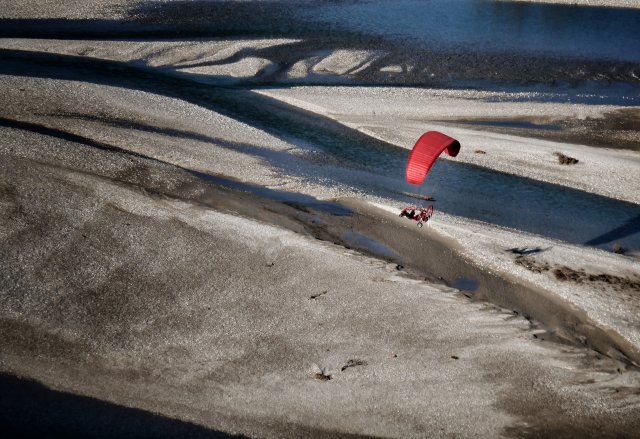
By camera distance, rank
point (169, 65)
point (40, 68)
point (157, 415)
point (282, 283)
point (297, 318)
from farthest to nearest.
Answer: point (169, 65) < point (40, 68) < point (282, 283) < point (297, 318) < point (157, 415)

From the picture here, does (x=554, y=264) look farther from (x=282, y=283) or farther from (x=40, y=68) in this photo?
(x=40, y=68)

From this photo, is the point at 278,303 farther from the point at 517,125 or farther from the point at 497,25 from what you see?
the point at 497,25

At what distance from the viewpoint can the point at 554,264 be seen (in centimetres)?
1967

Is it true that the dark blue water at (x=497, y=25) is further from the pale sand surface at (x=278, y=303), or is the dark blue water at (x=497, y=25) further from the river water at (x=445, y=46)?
the pale sand surface at (x=278, y=303)

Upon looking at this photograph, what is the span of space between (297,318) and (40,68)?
2506 cm

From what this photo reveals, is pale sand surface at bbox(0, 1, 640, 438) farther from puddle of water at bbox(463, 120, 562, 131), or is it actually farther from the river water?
puddle of water at bbox(463, 120, 562, 131)

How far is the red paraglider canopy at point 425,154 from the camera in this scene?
17609 millimetres

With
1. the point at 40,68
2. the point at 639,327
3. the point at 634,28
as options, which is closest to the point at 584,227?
the point at 639,327

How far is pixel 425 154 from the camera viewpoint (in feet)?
59.8

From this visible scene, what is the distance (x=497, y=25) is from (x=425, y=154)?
34.7 metres

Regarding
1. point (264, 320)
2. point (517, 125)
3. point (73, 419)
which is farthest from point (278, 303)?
point (517, 125)

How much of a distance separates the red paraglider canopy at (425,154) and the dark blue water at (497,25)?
25.8 metres

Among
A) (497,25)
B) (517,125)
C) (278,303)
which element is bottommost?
(278,303)

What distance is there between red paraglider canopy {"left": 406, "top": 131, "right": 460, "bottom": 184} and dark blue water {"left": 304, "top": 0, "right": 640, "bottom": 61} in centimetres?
2584
